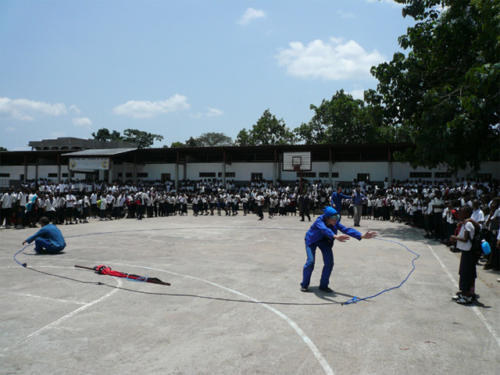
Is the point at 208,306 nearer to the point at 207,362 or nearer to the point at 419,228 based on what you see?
the point at 207,362

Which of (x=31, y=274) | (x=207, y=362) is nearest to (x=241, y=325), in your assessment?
(x=207, y=362)

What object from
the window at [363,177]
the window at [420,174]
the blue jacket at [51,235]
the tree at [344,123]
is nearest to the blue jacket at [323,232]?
the blue jacket at [51,235]

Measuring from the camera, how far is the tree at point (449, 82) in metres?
14.5

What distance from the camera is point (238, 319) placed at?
5.60m

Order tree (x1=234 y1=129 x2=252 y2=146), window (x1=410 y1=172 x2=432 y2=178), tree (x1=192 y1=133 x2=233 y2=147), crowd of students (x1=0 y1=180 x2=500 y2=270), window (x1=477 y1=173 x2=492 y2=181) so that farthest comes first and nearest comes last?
tree (x1=192 y1=133 x2=233 y2=147)
tree (x1=234 y1=129 x2=252 y2=146)
window (x1=410 y1=172 x2=432 y2=178)
window (x1=477 y1=173 x2=492 y2=181)
crowd of students (x1=0 y1=180 x2=500 y2=270)

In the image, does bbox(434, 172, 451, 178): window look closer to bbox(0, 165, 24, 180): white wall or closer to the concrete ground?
the concrete ground

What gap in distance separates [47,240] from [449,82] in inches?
741

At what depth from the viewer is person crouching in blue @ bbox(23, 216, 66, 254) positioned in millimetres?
10758

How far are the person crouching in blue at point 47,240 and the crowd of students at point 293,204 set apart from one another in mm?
8618

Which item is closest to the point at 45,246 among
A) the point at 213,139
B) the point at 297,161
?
the point at 297,161

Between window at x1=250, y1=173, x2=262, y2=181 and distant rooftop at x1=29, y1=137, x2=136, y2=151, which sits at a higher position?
distant rooftop at x1=29, y1=137, x2=136, y2=151

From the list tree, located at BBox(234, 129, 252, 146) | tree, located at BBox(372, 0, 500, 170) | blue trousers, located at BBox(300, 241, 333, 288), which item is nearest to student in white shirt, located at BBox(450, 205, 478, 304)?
blue trousers, located at BBox(300, 241, 333, 288)

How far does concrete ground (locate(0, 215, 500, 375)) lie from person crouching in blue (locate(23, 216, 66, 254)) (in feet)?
1.53

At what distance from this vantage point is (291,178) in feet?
123
